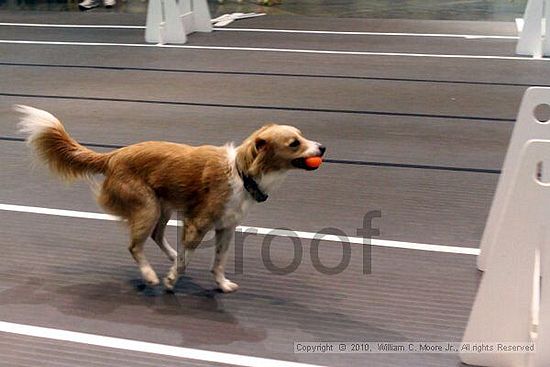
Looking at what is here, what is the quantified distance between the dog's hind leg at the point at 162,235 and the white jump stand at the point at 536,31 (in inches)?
141

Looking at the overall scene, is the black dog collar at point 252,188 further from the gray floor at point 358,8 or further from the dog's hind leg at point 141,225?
the gray floor at point 358,8

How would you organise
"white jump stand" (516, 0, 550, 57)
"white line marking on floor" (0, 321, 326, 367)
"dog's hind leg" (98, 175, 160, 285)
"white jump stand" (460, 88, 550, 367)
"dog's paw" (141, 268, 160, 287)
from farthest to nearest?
"white jump stand" (516, 0, 550, 57) → "dog's paw" (141, 268, 160, 287) → "dog's hind leg" (98, 175, 160, 285) → "white line marking on floor" (0, 321, 326, 367) → "white jump stand" (460, 88, 550, 367)

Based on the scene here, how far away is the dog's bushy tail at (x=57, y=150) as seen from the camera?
2.07 meters

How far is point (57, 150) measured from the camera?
2096 mm

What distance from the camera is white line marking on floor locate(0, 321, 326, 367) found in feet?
5.90

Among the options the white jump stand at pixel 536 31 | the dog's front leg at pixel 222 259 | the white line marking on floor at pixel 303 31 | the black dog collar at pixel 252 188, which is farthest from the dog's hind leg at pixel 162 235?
the white line marking on floor at pixel 303 31

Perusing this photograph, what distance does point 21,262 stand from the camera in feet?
7.66

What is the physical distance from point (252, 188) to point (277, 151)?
13 centimetres

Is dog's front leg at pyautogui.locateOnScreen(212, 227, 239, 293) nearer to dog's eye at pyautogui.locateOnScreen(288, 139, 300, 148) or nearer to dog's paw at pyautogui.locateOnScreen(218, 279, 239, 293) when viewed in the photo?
dog's paw at pyautogui.locateOnScreen(218, 279, 239, 293)

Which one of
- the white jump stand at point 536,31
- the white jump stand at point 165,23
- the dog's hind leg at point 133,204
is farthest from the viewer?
the white jump stand at point 165,23

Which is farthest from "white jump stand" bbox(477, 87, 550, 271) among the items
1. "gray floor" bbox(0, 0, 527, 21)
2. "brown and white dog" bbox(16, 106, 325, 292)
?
"gray floor" bbox(0, 0, 527, 21)

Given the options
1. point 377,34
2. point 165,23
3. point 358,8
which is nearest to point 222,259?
point 165,23

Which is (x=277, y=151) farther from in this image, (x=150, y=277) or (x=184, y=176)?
(x=150, y=277)

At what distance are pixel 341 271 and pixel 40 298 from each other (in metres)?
0.90
